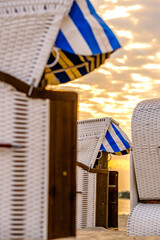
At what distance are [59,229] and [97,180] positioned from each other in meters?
4.56

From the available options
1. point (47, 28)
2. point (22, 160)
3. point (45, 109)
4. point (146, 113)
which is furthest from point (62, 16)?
point (146, 113)

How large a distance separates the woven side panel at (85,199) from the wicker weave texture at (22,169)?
13.6 ft

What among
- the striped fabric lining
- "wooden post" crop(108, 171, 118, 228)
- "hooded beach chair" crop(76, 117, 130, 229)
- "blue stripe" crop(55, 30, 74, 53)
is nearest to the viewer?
"blue stripe" crop(55, 30, 74, 53)

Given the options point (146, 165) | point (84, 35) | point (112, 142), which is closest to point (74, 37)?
point (84, 35)

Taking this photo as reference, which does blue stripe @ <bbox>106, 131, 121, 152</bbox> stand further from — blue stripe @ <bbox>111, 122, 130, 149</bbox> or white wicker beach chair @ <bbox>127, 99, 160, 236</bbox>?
white wicker beach chair @ <bbox>127, 99, 160, 236</bbox>

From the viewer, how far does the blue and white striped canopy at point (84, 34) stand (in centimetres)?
241

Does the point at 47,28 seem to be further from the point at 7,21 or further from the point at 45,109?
the point at 45,109

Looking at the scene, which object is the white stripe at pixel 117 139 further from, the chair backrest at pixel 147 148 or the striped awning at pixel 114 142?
the chair backrest at pixel 147 148

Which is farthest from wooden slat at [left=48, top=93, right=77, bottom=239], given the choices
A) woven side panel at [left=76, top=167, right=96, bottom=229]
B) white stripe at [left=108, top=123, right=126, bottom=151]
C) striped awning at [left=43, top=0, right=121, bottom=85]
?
white stripe at [left=108, top=123, right=126, bottom=151]

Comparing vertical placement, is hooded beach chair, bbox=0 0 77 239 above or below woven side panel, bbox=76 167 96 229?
above

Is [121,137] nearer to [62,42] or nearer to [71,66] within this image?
[71,66]

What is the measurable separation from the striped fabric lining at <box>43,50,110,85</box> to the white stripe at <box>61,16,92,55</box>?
1.31 ft

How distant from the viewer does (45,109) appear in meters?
2.27

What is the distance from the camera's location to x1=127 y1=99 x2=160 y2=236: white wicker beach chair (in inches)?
171
